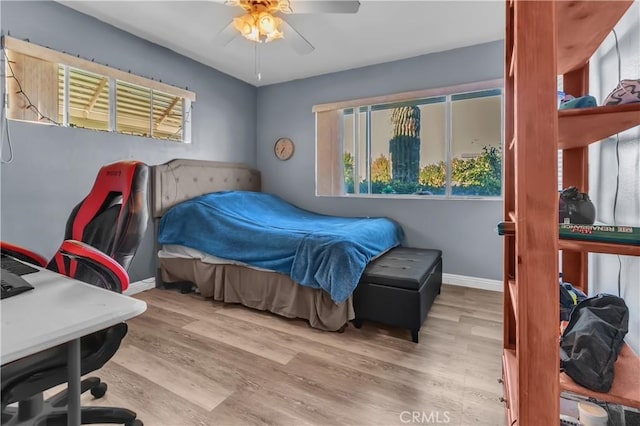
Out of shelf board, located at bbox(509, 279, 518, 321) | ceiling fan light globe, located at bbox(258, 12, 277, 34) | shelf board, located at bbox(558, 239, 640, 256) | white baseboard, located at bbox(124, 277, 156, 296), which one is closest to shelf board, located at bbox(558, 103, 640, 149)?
shelf board, located at bbox(558, 239, 640, 256)

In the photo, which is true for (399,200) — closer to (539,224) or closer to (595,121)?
(595,121)

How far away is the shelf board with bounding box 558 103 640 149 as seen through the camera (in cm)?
78

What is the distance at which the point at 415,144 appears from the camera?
3.47m

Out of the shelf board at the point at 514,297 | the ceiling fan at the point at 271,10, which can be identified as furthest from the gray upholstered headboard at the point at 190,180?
the shelf board at the point at 514,297

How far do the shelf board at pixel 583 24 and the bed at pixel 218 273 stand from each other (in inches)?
66.3

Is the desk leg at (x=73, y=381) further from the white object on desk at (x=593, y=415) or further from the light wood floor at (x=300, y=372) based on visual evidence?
the white object on desk at (x=593, y=415)

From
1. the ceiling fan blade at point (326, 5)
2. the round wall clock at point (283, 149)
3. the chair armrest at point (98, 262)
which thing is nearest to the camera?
the chair armrest at point (98, 262)

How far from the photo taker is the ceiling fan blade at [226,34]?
2.29m

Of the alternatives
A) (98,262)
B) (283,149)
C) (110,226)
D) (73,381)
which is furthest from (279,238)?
(283,149)

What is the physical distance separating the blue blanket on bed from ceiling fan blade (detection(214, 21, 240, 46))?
4.76ft

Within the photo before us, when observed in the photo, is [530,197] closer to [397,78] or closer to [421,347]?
[421,347]

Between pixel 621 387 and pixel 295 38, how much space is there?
254cm

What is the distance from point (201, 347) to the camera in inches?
76.5

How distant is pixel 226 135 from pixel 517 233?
149 inches
